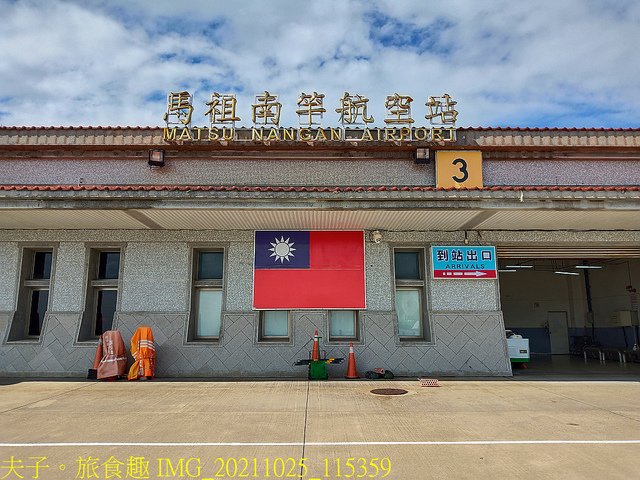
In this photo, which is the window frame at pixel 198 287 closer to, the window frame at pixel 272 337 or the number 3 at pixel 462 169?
the window frame at pixel 272 337

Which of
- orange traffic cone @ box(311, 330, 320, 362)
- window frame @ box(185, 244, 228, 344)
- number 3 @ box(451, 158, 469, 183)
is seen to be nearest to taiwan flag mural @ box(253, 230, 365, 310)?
window frame @ box(185, 244, 228, 344)

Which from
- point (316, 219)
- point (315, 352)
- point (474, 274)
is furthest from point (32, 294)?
point (474, 274)

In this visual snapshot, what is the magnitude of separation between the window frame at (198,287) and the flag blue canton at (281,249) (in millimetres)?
905

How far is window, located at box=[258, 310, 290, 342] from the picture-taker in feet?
38.8

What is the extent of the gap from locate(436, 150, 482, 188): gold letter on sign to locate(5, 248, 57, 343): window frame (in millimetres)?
10707

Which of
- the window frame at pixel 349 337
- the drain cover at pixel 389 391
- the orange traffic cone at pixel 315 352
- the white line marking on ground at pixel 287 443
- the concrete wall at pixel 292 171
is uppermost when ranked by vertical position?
the concrete wall at pixel 292 171

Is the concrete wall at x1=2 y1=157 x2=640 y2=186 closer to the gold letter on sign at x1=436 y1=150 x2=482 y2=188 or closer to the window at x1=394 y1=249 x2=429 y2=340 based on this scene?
the gold letter on sign at x1=436 y1=150 x2=482 y2=188

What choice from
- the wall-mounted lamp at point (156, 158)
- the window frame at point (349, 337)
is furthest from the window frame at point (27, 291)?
the window frame at point (349, 337)

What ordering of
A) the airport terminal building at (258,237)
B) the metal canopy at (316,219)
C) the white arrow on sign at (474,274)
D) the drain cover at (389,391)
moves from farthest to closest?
the white arrow on sign at (474,274), the metal canopy at (316,219), the airport terminal building at (258,237), the drain cover at (389,391)

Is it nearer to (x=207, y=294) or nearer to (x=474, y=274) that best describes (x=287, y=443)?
(x=207, y=294)

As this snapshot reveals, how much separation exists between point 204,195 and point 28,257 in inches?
230

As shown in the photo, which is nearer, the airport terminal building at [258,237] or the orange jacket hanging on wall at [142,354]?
the airport terminal building at [258,237]

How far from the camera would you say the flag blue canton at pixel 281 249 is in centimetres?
1169

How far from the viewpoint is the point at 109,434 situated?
5.91 m
